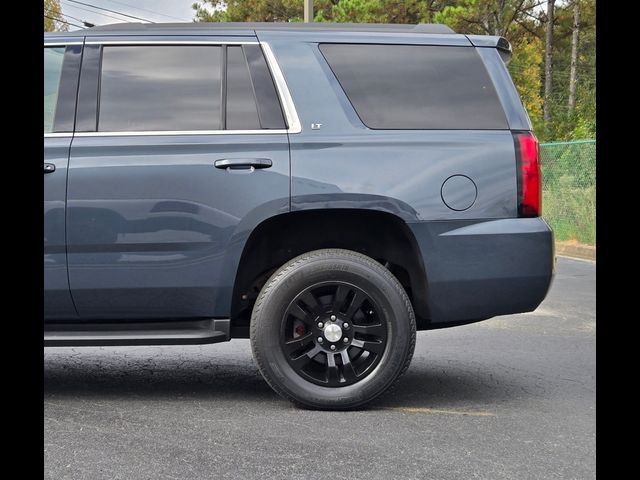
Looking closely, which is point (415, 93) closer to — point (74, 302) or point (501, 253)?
point (501, 253)

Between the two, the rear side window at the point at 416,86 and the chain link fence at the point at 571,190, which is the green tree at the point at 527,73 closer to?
the chain link fence at the point at 571,190

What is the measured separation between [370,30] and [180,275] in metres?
1.75

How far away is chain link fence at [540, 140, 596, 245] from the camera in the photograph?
18.8m

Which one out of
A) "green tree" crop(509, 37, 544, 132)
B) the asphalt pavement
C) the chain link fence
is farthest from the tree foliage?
the asphalt pavement

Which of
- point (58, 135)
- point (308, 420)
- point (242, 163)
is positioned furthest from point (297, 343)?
point (58, 135)

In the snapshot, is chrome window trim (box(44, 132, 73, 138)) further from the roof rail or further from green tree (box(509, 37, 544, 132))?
green tree (box(509, 37, 544, 132))

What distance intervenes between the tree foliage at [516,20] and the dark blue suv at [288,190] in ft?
84.6

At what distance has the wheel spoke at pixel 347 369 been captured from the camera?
5289 mm

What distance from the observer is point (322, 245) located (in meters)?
5.65

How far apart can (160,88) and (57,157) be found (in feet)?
2.23

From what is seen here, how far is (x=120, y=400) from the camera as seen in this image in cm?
554

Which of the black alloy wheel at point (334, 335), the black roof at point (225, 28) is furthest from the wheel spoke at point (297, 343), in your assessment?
the black roof at point (225, 28)

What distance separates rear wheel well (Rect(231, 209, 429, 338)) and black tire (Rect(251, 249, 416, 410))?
263mm

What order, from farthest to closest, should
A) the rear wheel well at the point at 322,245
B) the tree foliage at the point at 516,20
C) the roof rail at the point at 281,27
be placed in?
the tree foliage at the point at 516,20
the roof rail at the point at 281,27
the rear wheel well at the point at 322,245
